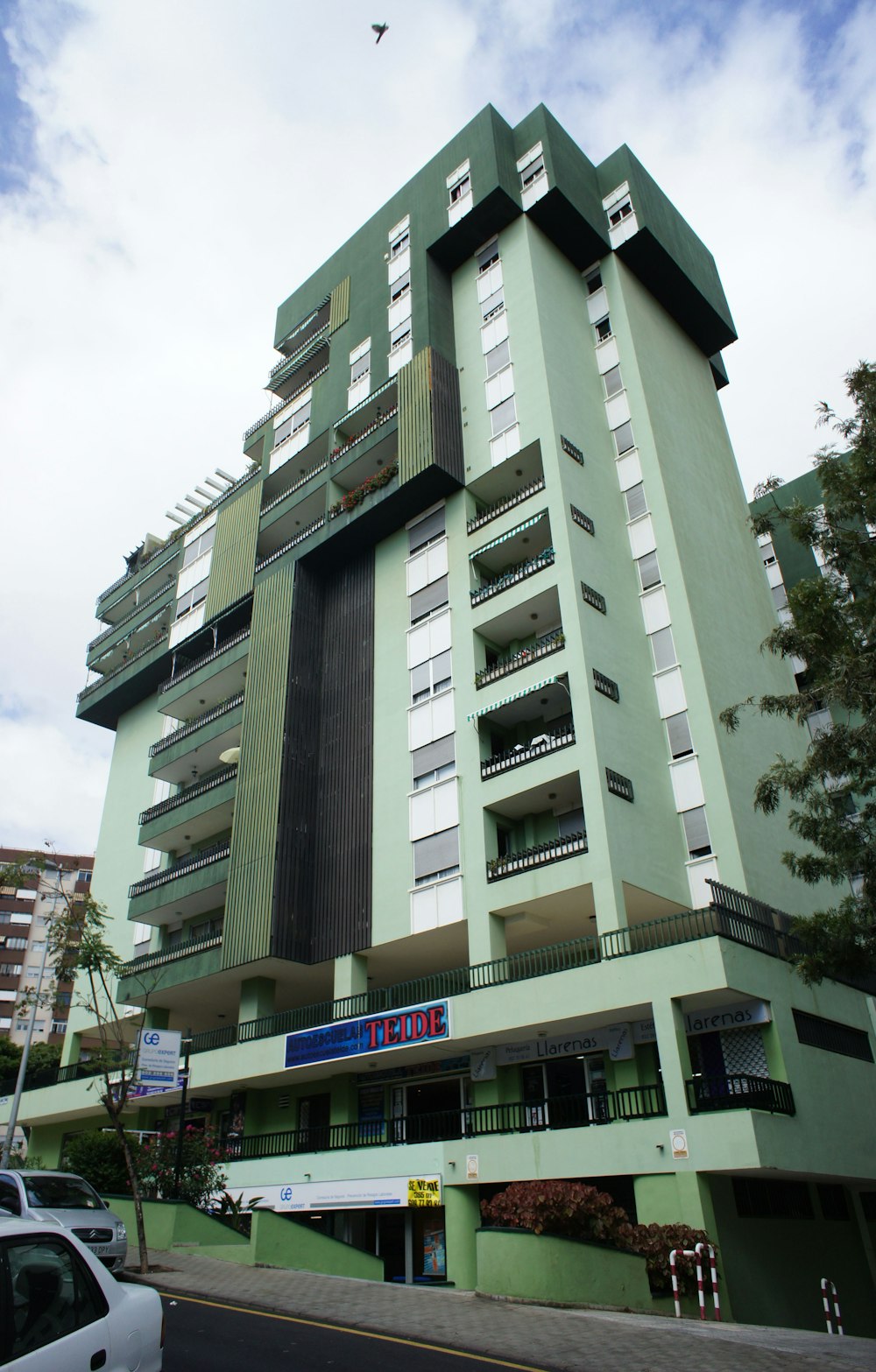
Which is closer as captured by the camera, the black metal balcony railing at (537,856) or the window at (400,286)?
the black metal balcony railing at (537,856)

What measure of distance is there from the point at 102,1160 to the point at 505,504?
23557mm

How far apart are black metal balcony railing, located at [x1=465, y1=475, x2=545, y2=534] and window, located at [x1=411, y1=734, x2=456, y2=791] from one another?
25.9 feet

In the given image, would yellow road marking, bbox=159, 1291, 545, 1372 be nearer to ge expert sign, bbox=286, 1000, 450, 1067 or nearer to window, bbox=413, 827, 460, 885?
ge expert sign, bbox=286, 1000, 450, 1067

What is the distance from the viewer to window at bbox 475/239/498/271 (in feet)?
129

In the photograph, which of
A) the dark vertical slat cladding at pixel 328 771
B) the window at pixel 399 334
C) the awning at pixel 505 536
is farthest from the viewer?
the window at pixel 399 334

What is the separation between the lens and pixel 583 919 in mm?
27344

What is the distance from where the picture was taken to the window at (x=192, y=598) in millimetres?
45719

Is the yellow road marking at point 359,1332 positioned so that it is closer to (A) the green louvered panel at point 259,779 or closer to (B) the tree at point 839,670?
(B) the tree at point 839,670

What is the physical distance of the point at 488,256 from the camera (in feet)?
130

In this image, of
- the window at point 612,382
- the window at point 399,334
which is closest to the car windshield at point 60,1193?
the window at point 612,382

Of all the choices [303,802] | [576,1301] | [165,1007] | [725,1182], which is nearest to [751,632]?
[303,802]

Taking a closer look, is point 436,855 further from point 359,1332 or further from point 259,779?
point 359,1332

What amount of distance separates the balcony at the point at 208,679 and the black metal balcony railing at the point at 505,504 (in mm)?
11874

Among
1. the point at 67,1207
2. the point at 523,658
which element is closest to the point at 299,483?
the point at 523,658
